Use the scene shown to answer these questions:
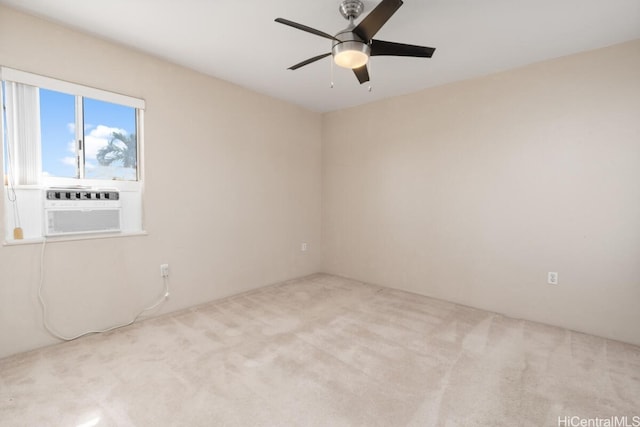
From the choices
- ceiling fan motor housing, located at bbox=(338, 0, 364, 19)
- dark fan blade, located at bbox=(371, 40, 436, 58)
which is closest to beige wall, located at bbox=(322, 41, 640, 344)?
dark fan blade, located at bbox=(371, 40, 436, 58)

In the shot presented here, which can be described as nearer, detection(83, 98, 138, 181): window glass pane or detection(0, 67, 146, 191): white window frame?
detection(0, 67, 146, 191): white window frame

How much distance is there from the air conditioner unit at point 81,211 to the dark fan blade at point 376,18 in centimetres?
243

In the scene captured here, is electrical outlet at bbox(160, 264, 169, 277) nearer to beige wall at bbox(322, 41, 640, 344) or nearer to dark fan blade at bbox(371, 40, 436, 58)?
A: beige wall at bbox(322, 41, 640, 344)

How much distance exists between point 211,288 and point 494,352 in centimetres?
285

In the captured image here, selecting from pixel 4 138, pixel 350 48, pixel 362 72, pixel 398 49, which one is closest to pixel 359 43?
pixel 350 48

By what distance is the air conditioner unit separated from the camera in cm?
225

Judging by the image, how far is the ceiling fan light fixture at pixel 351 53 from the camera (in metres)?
1.81

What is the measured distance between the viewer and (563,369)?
2.04 metres

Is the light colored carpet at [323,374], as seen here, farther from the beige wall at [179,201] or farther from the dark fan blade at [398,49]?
the dark fan blade at [398,49]

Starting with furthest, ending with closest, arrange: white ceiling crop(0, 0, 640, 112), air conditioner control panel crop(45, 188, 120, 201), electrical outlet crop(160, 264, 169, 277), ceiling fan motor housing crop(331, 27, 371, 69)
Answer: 1. electrical outlet crop(160, 264, 169, 277)
2. air conditioner control panel crop(45, 188, 120, 201)
3. white ceiling crop(0, 0, 640, 112)
4. ceiling fan motor housing crop(331, 27, 371, 69)

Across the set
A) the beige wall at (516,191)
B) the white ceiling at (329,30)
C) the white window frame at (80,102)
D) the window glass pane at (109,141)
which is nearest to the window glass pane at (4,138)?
the white window frame at (80,102)

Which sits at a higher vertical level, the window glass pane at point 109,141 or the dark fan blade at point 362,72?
the dark fan blade at point 362,72

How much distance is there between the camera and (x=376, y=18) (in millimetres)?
1625

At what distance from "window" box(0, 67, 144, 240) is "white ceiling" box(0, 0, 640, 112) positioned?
54cm
